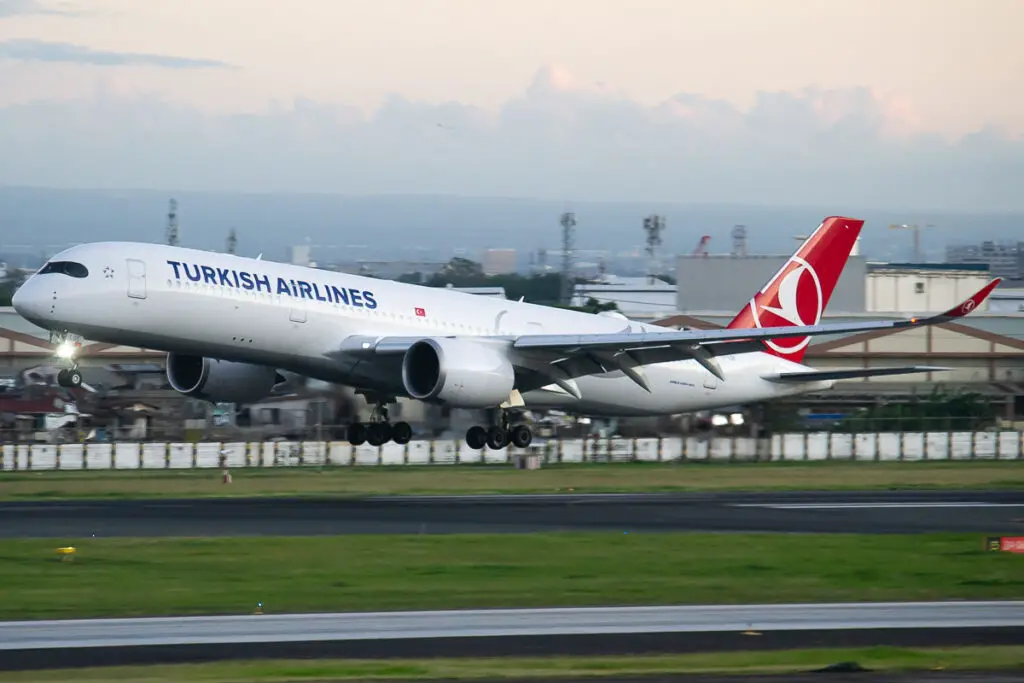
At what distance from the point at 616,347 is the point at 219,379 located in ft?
33.4

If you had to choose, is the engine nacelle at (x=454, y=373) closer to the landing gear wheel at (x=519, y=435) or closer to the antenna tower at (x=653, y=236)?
the landing gear wheel at (x=519, y=435)

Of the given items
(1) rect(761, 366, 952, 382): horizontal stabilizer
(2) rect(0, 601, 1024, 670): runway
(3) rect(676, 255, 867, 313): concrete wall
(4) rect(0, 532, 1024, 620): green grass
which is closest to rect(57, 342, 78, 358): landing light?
(4) rect(0, 532, 1024, 620): green grass

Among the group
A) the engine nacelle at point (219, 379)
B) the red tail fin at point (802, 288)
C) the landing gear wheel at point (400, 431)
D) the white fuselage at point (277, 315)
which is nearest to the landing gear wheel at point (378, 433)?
the landing gear wheel at point (400, 431)

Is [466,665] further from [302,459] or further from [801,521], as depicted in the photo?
[302,459]

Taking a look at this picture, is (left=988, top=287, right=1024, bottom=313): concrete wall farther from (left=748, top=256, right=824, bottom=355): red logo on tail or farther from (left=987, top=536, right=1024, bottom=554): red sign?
(left=987, top=536, right=1024, bottom=554): red sign

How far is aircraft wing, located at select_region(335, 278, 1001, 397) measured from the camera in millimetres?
33881

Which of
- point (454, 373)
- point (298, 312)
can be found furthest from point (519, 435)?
point (298, 312)

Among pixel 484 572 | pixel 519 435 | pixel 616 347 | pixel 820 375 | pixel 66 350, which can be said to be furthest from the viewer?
pixel 820 375

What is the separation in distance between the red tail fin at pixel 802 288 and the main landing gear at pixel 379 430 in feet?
34.2

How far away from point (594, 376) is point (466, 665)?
26.4m

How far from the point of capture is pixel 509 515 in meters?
25.2

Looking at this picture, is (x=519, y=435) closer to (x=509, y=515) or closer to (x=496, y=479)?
(x=496, y=479)

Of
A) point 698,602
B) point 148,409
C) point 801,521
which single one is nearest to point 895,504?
point 801,521

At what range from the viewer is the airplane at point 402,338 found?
30.5 meters
